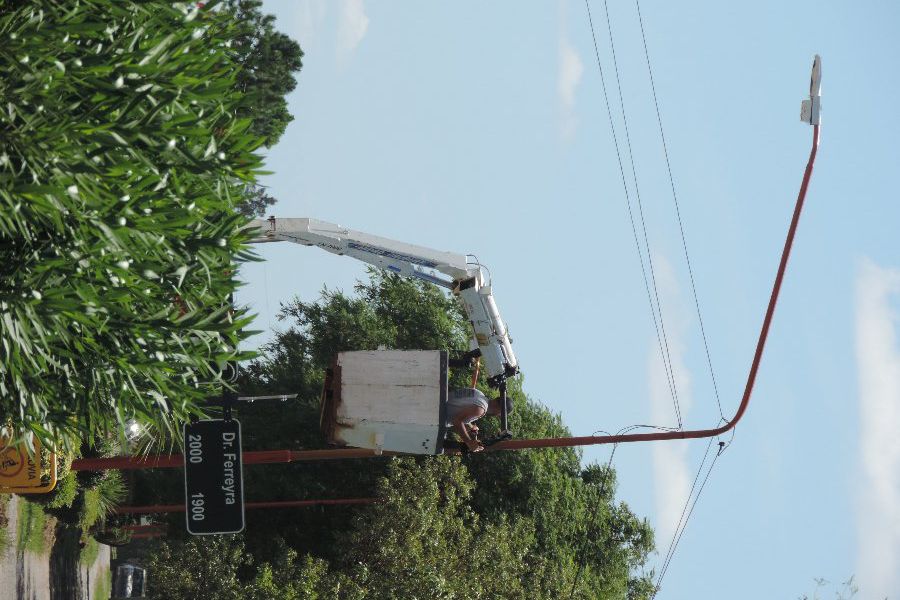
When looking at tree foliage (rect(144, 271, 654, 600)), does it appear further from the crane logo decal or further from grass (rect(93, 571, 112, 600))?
the crane logo decal

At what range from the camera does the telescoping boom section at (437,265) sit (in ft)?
61.0

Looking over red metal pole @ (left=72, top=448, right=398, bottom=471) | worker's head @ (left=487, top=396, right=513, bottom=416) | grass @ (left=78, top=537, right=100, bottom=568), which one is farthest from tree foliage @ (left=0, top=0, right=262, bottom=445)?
grass @ (left=78, top=537, right=100, bottom=568)

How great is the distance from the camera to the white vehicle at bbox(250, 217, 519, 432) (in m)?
18.6

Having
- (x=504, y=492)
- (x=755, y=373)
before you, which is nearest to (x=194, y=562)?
(x=504, y=492)

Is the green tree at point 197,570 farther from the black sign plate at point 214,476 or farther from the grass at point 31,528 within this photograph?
the black sign plate at point 214,476

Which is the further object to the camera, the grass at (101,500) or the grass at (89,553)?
the grass at (89,553)

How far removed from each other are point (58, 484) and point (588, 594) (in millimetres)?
14984

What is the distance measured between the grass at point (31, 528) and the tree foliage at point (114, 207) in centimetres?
914

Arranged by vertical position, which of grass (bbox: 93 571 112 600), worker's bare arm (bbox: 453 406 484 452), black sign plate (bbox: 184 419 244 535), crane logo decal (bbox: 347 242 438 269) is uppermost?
crane logo decal (bbox: 347 242 438 269)

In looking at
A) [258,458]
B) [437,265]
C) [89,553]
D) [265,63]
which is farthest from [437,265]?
[265,63]

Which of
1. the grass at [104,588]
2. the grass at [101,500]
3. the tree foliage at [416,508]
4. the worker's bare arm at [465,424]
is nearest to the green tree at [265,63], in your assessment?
the tree foliage at [416,508]

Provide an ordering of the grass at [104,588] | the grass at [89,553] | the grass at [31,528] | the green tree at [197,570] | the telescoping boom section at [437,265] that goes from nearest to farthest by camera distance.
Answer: the telescoping boom section at [437,265]
the grass at [31,528]
the green tree at [197,570]
the grass at [89,553]
the grass at [104,588]

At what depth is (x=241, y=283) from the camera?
13.4 metres

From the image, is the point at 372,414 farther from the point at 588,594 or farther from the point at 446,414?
the point at 588,594
